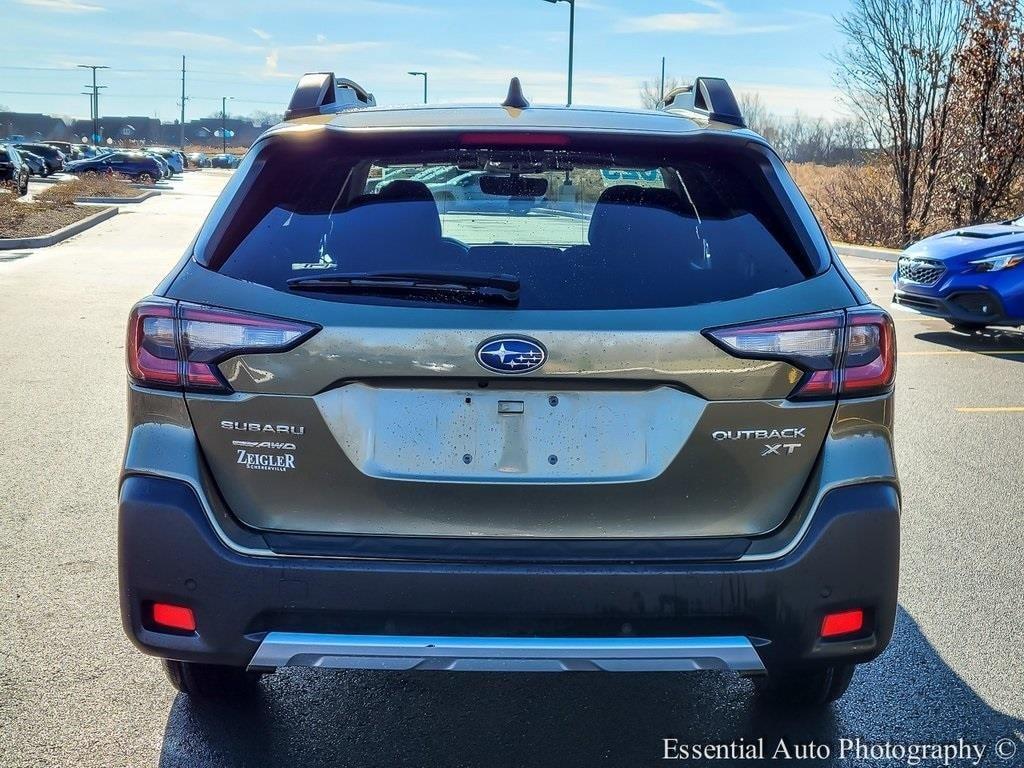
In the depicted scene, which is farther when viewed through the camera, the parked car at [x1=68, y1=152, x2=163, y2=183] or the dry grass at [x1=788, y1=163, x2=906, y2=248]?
the parked car at [x1=68, y1=152, x2=163, y2=183]

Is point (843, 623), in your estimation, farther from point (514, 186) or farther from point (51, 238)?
point (51, 238)

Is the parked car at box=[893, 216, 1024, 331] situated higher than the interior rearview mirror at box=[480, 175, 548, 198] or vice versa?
the interior rearview mirror at box=[480, 175, 548, 198]

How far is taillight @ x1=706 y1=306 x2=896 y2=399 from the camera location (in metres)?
2.68

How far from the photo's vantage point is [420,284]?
2.69 meters

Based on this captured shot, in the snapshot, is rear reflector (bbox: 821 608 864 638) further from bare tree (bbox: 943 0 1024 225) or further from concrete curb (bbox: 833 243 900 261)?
bare tree (bbox: 943 0 1024 225)

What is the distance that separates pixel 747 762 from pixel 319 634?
137 centimetres

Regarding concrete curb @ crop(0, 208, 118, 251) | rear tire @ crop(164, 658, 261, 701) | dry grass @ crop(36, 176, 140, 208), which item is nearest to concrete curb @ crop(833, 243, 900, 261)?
concrete curb @ crop(0, 208, 118, 251)

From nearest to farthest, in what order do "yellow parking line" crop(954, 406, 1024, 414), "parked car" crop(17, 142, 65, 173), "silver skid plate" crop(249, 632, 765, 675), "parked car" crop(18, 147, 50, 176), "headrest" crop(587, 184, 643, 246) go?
"silver skid plate" crop(249, 632, 765, 675) → "headrest" crop(587, 184, 643, 246) → "yellow parking line" crop(954, 406, 1024, 414) → "parked car" crop(18, 147, 50, 176) → "parked car" crop(17, 142, 65, 173)

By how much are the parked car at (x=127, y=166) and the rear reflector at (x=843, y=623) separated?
58233 mm

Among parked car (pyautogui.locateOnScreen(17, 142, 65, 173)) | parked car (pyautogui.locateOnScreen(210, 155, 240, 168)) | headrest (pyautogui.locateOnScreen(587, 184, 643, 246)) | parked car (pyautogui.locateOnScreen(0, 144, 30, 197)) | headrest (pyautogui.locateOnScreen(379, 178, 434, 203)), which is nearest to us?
headrest (pyautogui.locateOnScreen(587, 184, 643, 246))

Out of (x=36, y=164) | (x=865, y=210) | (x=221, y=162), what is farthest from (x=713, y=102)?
(x=221, y=162)

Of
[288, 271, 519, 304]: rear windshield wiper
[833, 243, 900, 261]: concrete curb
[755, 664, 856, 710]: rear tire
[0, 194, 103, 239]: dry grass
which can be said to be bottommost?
[0, 194, 103, 239]: dry grass

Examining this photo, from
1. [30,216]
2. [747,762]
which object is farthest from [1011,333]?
[30,216]

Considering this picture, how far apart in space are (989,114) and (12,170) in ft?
108
